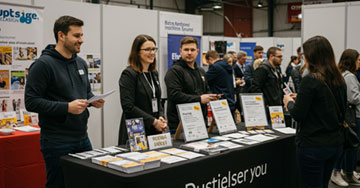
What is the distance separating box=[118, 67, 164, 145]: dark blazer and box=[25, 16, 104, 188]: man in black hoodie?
14.9 inches

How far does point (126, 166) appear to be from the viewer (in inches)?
71.2

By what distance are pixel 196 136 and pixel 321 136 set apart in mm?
822

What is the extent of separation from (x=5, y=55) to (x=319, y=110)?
2.75m

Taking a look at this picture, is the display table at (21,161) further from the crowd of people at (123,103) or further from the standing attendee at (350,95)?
the standing attendee at (350,95)

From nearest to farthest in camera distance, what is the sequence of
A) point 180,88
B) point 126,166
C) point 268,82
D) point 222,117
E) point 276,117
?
point 126,166 → point 222,117 → point 180,88 → point 276,117 → point 268,82

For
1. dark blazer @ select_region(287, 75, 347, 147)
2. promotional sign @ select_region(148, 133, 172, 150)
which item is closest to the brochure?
promotional sign @ select_region(148, 133, 172, 150)

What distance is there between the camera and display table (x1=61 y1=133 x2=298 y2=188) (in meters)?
1.83

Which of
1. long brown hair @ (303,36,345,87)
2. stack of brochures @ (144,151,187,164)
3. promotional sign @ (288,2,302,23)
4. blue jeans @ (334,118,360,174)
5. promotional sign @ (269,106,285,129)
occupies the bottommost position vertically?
blue jeans @ (334,118,360,174)

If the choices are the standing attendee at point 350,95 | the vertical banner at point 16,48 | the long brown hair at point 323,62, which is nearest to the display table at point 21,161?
the vertical banner at point 16,48

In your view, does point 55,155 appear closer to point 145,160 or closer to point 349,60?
point 145,160

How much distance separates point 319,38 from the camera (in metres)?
2.21

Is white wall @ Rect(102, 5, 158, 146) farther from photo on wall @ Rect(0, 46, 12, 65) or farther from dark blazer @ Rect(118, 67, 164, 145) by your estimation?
dark blazer @ Rect(118, 67, 164, 145)

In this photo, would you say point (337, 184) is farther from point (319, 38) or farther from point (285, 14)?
point (285, 14)

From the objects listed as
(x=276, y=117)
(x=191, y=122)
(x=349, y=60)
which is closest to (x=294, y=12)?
(x=349, y=60)
